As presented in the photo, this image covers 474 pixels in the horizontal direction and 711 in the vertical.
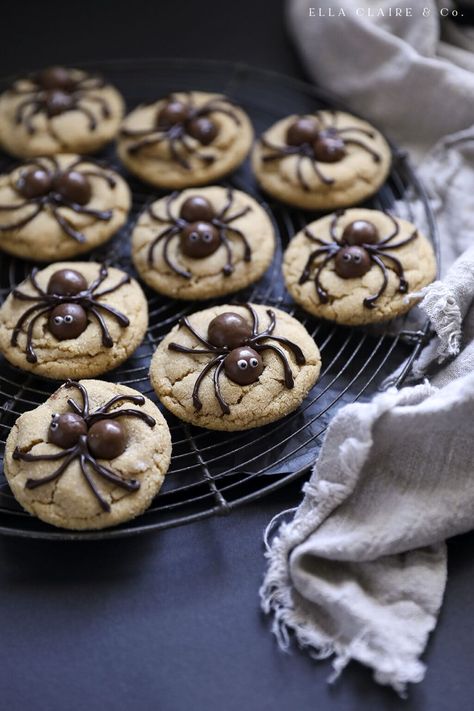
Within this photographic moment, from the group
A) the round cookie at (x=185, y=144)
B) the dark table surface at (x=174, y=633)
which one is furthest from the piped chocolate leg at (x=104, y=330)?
the round cookie at (x=185, y=144)

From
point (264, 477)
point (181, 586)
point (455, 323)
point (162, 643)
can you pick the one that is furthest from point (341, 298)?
point (162, 643)

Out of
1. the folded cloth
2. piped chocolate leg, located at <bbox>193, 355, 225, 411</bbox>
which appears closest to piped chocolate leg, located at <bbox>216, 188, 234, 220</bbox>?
piped chocolate leg, located at <bbox>193, 355, 225, 411</bbox>

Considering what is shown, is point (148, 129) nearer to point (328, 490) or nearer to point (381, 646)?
point (328, 490)

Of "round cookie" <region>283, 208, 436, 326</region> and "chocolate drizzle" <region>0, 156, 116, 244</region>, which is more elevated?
"chocolate drizzle" <region>0, 156, 116, 244</region>

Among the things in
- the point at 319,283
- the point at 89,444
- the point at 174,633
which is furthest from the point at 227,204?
the point at 174,633

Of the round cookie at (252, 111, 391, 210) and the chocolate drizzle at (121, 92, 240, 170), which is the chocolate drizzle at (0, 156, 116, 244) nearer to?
the chocolate drizzle at (121, 92, 240, 170)

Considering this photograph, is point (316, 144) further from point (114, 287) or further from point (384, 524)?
point (384, 524)
